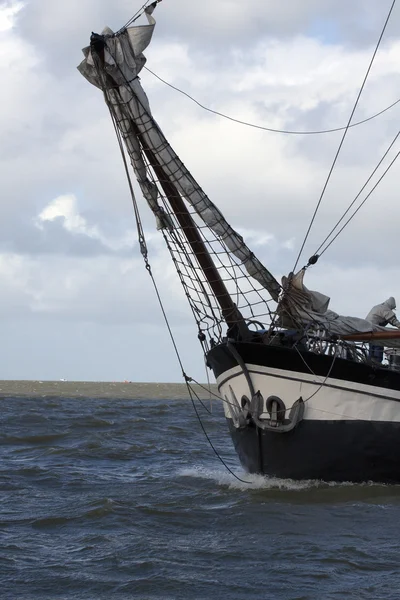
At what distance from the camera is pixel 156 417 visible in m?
39.2

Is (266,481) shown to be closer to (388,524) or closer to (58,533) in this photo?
(388,524)

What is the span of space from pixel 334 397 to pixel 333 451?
88cm

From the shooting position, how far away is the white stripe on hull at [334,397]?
16703 mm

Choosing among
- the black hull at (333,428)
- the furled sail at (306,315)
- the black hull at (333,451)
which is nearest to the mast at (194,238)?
the furled sail at (306,315)

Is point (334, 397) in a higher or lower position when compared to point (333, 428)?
higher

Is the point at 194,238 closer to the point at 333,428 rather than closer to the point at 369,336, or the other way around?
the point at 369,336

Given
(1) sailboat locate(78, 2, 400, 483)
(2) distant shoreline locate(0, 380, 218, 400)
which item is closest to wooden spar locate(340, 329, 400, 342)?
(1) sailboat locate(78, 2, 400, 483)

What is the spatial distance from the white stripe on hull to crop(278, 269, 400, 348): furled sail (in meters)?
1.30

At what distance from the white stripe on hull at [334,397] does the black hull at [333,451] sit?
0.46 feet

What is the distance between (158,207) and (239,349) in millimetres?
3091

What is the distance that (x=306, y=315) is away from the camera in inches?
712

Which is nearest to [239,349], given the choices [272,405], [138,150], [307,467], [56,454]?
[272,405]

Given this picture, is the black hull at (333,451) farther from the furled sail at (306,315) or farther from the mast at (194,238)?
the mast at (194,238)

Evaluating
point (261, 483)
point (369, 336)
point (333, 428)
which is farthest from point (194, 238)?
point (261, 483)
